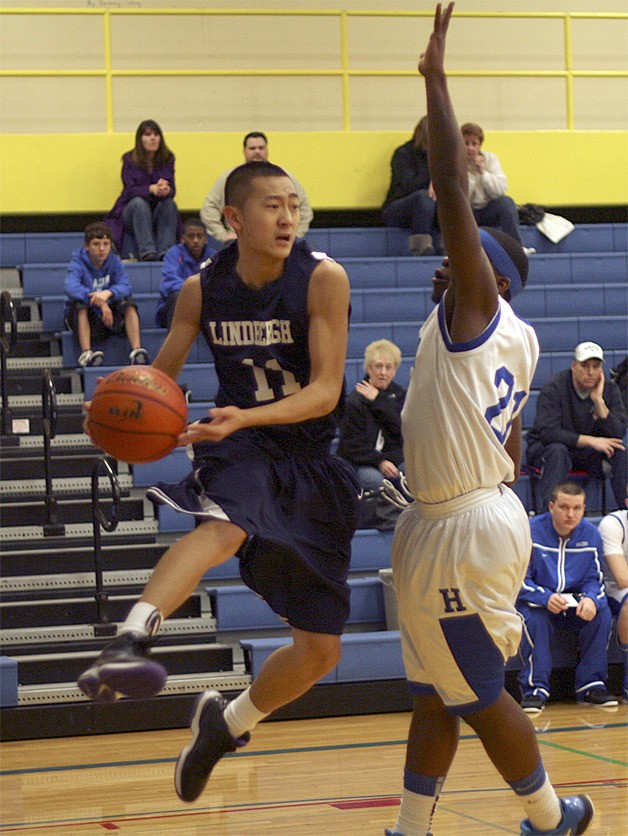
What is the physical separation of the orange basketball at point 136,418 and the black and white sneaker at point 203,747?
3.00ft

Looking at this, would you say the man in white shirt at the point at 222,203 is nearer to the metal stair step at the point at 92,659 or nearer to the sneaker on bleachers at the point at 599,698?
the metal stair step at the point at 92,659

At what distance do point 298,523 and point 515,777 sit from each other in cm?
94

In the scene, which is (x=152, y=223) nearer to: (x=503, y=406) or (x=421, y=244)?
(x=421, y=244)

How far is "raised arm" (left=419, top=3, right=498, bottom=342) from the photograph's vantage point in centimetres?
347

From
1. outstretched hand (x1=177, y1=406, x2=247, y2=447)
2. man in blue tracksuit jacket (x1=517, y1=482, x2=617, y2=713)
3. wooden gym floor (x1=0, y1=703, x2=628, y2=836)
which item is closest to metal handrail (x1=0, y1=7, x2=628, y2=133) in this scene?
man in blue tracksuit jacket (x1=517, y1=482, x2=617, y2=713)

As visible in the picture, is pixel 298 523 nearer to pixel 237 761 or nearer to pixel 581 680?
pixel 237 761

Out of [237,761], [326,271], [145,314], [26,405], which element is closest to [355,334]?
[145,314]

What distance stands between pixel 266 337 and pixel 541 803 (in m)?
1.55

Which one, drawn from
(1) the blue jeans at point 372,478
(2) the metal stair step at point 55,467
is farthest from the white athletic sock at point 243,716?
(2) the metal stair step at point 55,467

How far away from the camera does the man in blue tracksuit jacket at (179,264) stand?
9.42 metres

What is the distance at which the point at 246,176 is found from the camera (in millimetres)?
3846

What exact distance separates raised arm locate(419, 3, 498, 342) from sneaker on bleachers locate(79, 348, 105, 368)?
239 inches

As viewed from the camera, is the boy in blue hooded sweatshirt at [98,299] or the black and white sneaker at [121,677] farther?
the boy in blue hooded sweatshirt at [98,299]

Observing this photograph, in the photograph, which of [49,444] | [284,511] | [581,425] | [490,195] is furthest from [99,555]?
[490,195]
